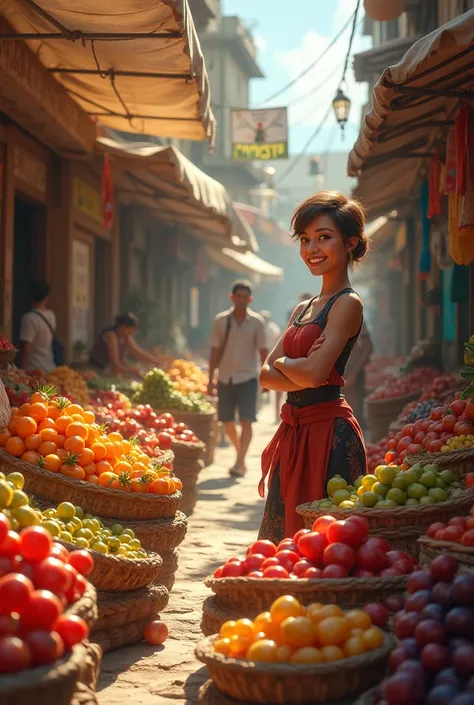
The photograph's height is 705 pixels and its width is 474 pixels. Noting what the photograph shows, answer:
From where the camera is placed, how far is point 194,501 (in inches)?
345

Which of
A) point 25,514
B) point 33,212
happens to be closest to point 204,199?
point 33,212

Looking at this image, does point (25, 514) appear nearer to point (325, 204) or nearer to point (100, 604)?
point (100, 604)

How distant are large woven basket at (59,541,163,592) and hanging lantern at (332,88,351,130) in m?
12.1

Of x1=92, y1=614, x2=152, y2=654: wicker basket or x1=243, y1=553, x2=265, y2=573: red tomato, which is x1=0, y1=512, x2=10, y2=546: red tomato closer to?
x1=243, y1=553, x2=265, y2=573: red tomato

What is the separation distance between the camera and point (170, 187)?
45.5 feet

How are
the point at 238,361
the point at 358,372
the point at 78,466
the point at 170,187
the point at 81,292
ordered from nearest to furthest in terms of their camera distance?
the point at 78,466
the point at 238,361
the point at 81,292
the point at 170,187
the point at 358,372

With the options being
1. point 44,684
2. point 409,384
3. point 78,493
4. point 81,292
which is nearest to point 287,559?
point 44,684

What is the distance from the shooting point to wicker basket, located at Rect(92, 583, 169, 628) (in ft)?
15.1

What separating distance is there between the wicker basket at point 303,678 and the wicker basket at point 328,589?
1.27 feet

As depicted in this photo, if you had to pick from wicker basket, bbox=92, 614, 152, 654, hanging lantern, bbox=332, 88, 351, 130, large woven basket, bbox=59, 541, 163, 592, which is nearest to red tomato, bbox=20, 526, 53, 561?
large woven basket, bbox=59, 541, 163, 592

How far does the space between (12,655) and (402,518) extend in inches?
82.0

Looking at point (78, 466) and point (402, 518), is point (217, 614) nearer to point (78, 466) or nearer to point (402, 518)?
point (402, 518)

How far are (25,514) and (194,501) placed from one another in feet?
17.5

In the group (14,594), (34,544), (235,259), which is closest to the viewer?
(14,594)
